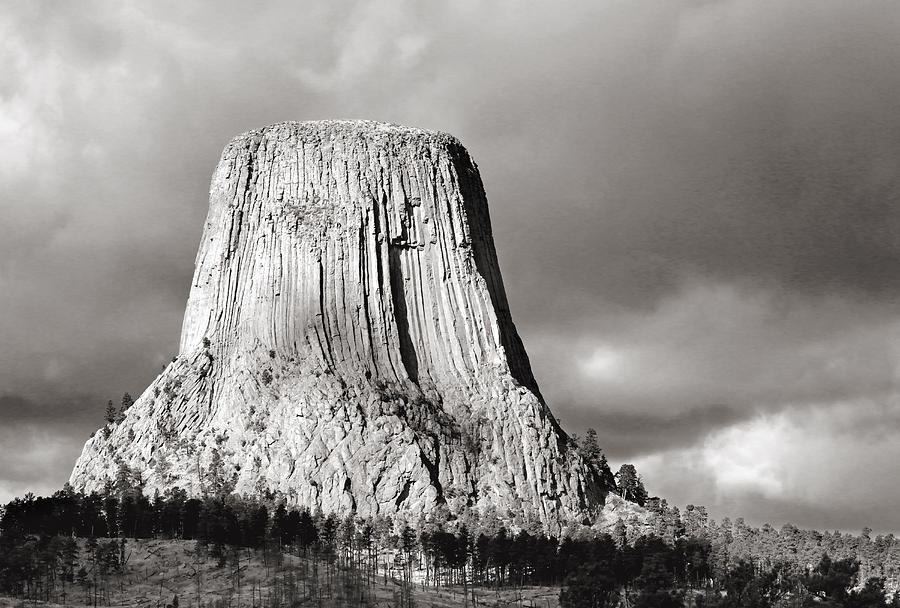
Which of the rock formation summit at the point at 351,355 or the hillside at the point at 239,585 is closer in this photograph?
the hillside at the point at 239,585

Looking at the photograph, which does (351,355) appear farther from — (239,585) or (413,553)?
(239,585)

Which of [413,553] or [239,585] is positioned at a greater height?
[413,553]

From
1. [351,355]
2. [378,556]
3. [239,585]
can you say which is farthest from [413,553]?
[351,355]

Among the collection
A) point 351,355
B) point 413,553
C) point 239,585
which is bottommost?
point 239,585

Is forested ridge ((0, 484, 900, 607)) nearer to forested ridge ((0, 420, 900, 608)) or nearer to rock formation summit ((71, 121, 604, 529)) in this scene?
forested ridge ((0, 420, 900, 608))

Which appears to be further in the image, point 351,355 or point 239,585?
point 351,355

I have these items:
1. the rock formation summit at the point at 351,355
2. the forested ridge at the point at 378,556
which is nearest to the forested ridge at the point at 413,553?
the forested ridge at the point at 378,556

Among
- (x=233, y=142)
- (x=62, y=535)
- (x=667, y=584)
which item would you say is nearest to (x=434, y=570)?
(x=667, y=584)

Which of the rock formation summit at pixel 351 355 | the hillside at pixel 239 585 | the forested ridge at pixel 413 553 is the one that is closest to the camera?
the hillside at pixel 239 585

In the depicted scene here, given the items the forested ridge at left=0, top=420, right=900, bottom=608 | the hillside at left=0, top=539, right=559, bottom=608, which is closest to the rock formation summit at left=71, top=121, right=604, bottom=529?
the forested ridge at left=0, top=420, right=900, bottom=608

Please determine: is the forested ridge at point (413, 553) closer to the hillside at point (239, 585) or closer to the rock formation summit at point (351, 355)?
the hillside at point (239, 585)
